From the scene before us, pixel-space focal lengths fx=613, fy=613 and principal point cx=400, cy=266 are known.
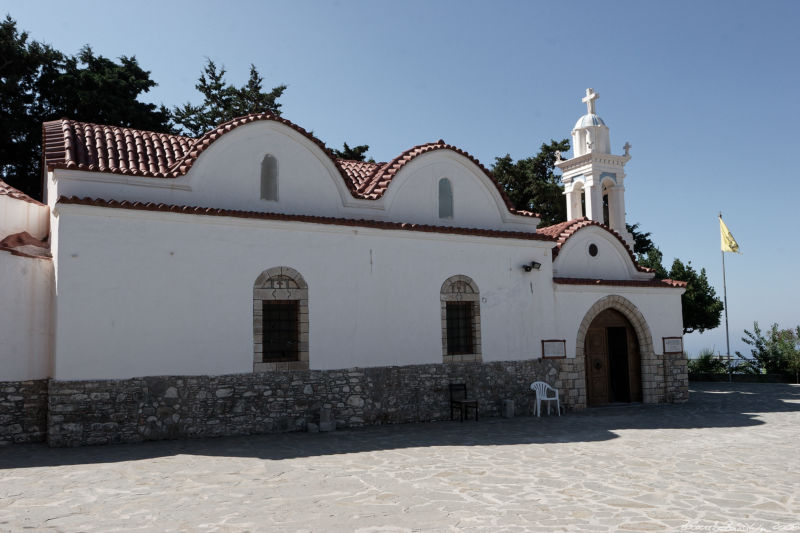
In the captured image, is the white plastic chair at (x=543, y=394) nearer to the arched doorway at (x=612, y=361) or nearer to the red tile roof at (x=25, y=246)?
the arched doorway at (x=612, y=361)

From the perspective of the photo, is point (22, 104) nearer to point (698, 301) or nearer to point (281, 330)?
point (281, 330)

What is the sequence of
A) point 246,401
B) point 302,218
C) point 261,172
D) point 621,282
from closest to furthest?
1. point 246,401
2. point 302,218
3. point 261,172
4. point 621,282

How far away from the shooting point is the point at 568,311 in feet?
45.4

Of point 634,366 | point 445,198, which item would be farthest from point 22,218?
point 634,366

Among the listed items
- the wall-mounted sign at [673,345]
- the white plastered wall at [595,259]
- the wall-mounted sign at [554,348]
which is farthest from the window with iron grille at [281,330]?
the wall-mounted sign at [673,345]

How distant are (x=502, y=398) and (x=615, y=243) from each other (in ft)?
17.3

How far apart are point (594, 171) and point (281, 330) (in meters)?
10.6

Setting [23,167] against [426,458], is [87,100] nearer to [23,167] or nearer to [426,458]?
[23,167]

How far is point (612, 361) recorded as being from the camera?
15312 mm

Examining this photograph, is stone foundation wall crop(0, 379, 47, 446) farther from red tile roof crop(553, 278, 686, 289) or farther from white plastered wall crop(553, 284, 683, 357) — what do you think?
red tile roof crop(553, 278, 686, 289)

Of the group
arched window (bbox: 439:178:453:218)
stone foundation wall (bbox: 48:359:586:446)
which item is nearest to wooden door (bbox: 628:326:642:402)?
stone foundation wall (bbox: 48:359:586:446)

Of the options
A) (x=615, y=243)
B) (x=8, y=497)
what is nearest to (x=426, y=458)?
(x=8, y=497)

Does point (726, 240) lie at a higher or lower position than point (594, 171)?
lower

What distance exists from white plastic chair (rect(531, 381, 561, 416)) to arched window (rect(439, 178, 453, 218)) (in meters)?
4.00
